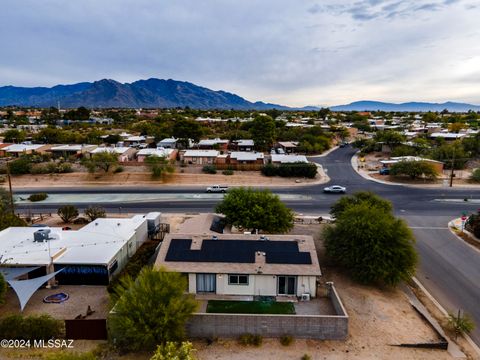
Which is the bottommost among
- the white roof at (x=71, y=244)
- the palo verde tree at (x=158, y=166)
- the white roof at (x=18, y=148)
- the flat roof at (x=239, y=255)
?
the white roof at (x=71, y=244)

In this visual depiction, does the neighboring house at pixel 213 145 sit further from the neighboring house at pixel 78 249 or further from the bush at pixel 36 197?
the neighboring house at pixel 78 249

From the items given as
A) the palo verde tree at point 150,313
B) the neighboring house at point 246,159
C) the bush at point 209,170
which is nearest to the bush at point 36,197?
the bush at point 209,170

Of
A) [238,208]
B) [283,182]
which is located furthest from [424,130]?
[238,208]

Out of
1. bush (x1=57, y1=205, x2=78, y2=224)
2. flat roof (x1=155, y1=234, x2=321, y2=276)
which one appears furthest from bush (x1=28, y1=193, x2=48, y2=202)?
flat roof (x1=155, y1=234, x2=321, y2=276)

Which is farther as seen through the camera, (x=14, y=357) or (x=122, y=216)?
(x=122, y=216)

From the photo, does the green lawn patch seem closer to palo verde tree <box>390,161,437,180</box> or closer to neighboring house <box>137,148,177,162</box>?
palo verde tree <box>390,161,437,180</box>

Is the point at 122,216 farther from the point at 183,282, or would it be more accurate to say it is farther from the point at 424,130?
the point at 424,130

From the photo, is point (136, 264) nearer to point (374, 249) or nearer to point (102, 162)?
point (374, 249)

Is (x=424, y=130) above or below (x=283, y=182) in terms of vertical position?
above
